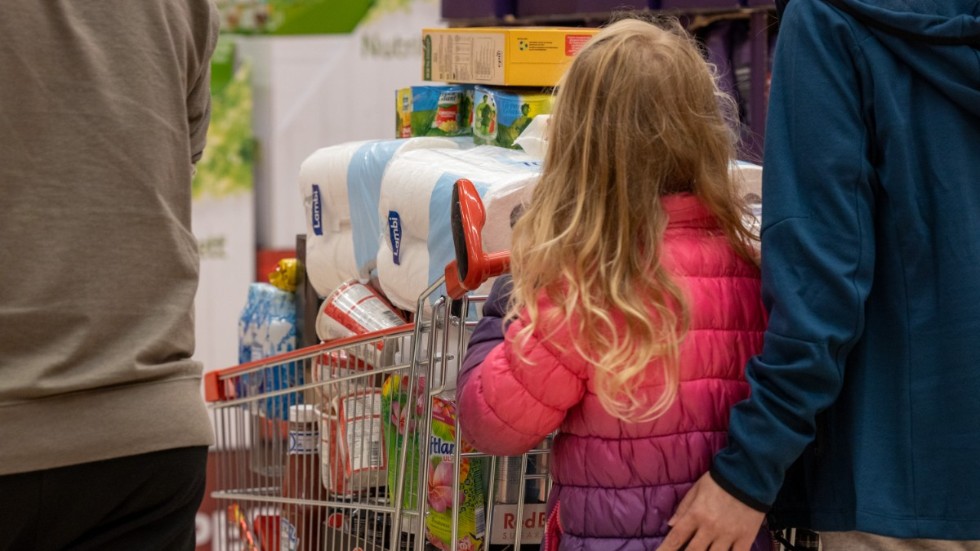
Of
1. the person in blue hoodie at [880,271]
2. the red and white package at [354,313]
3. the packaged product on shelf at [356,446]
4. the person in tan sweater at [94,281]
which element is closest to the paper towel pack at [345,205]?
the red and white package at [354,313]

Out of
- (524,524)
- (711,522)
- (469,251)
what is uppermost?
(469,251)

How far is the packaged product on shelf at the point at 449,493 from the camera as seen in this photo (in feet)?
7.23

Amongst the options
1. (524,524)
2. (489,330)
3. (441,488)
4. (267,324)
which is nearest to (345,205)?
(267,324)

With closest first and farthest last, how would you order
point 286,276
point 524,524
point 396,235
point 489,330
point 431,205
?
point 489,330 → point 524,524 → point 431,205 → point 396,235 → point 286,276

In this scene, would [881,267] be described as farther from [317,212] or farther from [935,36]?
[317,212]

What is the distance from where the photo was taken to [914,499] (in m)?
1.49

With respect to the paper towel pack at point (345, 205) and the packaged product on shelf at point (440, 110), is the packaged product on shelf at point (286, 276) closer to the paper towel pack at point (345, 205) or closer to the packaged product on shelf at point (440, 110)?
the paper towel pack at point (345, 205)

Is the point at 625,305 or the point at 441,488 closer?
the point at 625,305

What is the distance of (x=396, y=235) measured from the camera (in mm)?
2443

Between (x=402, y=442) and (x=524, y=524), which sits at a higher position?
(x=402, y=442)

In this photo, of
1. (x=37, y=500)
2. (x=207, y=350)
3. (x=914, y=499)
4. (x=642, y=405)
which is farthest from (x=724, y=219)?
(x=207, y=350)

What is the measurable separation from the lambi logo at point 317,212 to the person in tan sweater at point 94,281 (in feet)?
4.56

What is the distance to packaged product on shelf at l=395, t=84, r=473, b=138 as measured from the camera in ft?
9.43

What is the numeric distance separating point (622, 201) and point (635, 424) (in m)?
0.29
